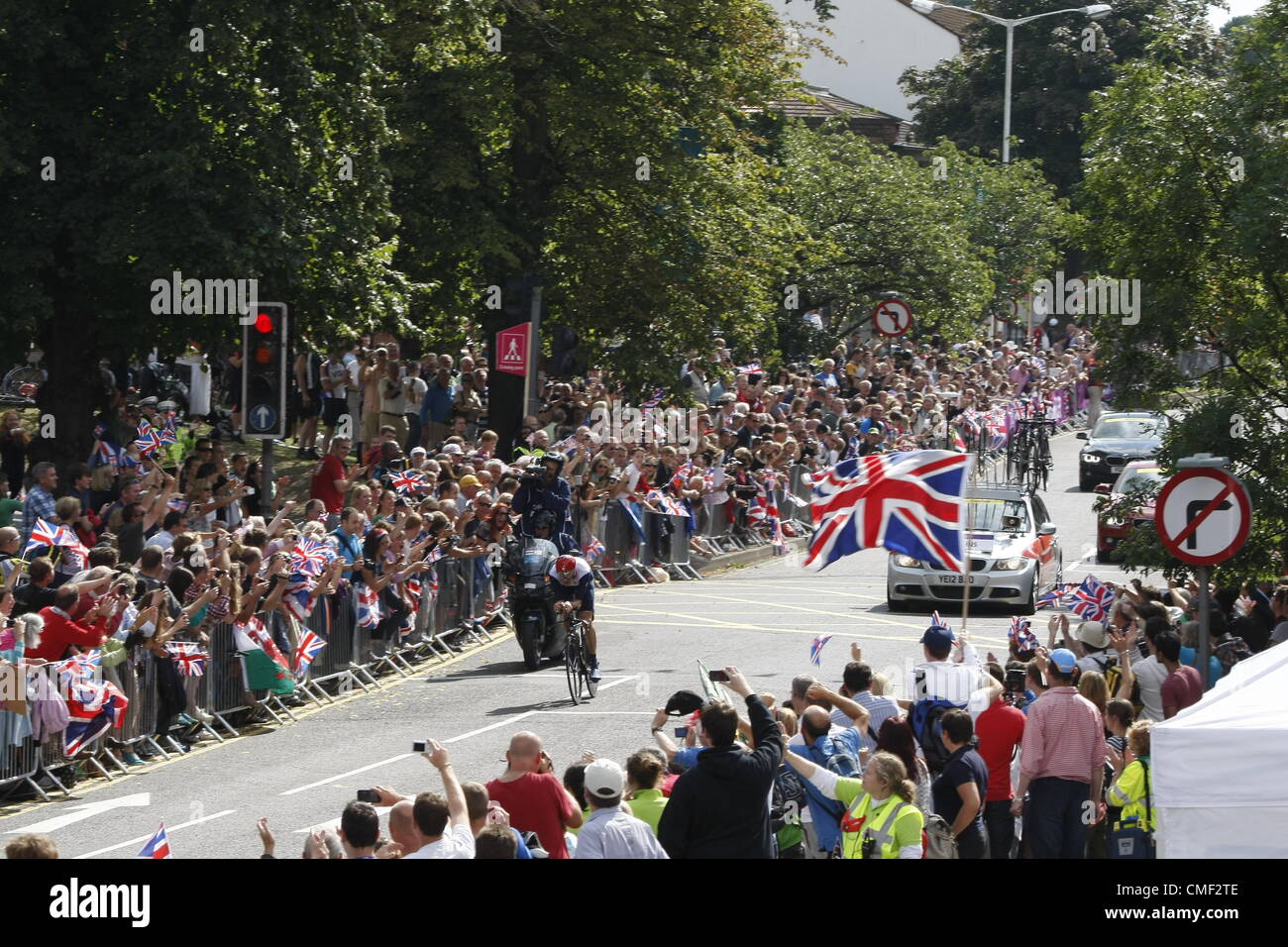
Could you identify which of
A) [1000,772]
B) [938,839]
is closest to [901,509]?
[1000,772]

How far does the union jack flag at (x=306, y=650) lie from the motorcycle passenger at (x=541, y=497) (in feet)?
9.68

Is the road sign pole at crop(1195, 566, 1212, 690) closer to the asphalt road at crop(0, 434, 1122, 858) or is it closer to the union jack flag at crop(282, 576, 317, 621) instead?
the asphalt road at crop(0, 434, 1122, 858)

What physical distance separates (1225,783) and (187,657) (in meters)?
10.0

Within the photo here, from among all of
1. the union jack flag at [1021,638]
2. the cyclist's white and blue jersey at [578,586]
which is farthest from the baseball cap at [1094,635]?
the cyclist's white and blue jersey at [578,586]

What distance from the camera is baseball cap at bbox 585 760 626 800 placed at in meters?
8.92

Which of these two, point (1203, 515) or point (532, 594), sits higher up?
point (1203, 515)

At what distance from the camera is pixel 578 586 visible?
20.2 metres

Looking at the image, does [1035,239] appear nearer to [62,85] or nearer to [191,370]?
[191,370]

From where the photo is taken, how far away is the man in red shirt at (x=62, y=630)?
14734 mm

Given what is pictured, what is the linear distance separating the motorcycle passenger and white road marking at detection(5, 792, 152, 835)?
6.58 metres

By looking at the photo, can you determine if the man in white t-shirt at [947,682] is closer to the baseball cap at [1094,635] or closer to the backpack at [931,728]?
the backpack at [931,728]

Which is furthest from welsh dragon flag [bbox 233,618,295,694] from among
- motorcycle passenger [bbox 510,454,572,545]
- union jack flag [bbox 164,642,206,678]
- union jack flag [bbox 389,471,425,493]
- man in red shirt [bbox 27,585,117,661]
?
union jack flag [bbox 389,471,425,493]

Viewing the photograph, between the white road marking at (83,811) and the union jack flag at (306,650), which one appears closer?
the white road marking at (83,811)

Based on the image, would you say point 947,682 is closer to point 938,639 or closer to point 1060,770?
point 938,639
